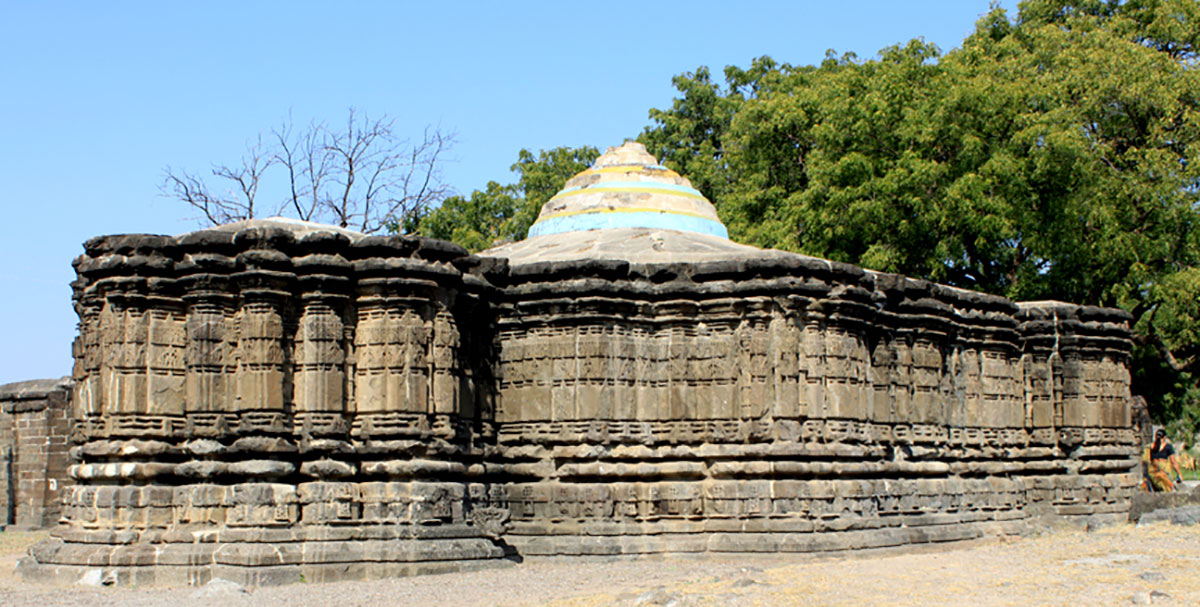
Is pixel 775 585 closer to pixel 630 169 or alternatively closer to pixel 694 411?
pixel 694 411

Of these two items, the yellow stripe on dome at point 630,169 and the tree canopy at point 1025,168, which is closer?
the yellow stripe on dome at point 630,169

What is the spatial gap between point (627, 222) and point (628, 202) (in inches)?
14.8

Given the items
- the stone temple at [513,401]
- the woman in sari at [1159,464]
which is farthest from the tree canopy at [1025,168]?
the stone temple at [513,401]

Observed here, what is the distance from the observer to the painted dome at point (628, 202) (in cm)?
2100

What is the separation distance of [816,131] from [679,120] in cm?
1302

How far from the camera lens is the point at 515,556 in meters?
16.9

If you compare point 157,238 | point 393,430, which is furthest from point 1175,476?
point 157,238

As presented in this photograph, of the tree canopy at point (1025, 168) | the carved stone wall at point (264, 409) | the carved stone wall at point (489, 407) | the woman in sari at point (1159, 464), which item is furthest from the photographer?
the tree canopy at point (1025, 168)

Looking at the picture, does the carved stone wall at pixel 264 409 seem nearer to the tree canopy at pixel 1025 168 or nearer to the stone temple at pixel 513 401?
the stone temple at pixel 513 401

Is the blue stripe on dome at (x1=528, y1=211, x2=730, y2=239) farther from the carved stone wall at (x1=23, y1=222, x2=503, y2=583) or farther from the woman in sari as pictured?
the woman in sari

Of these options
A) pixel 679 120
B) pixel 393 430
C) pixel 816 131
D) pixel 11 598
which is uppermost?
pixel 679 120

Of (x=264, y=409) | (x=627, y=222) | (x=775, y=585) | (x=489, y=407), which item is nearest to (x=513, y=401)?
(x=489, y=407)

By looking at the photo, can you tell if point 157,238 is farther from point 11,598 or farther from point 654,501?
point 654,501

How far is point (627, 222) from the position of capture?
68.5ft
